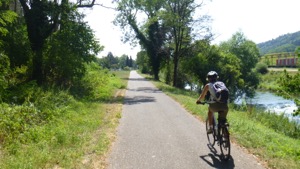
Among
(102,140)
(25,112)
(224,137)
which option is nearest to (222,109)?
(224,137)

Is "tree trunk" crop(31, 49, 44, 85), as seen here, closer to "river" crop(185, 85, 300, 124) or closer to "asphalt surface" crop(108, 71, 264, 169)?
"asphalt surface" crop(108, 71, 264, 169)

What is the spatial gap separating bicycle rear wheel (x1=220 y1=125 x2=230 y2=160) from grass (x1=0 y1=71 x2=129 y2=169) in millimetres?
2780

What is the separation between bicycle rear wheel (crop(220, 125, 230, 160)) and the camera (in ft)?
22.0

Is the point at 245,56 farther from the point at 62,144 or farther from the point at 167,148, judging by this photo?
the point at 62,144

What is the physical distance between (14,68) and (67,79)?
4.59m

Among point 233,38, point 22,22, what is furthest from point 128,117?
point 233,38

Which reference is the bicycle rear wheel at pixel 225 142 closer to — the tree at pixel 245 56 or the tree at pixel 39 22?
the tree at pixel 39 22

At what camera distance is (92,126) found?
10312 mm

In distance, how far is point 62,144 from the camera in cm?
786

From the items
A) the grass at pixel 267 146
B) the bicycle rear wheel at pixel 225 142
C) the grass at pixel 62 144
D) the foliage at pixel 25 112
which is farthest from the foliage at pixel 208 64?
the bicycle rear wheel at pixel 225 142

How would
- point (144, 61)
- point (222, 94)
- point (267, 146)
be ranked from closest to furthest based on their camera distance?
point (222, 94) → point (267, 146) → point (144, 61)

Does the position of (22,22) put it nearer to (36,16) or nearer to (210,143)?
(36,16)

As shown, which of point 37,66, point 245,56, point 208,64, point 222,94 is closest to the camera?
point 222,94

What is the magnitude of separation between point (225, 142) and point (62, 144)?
4217 mm
